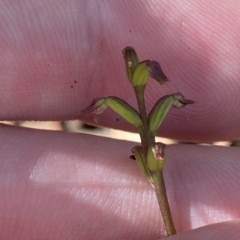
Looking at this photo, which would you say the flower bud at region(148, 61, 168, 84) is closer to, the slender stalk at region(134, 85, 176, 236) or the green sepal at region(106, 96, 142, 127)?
the slender stalk at region(134, 85, 176, 236)

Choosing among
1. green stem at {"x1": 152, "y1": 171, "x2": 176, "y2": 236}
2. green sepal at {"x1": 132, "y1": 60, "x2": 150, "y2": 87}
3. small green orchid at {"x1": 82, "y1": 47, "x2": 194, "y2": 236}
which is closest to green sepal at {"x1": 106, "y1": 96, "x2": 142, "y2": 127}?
small green orchid at {"x1": 82, "y1": 47, "x2": 194, "y2": 236}

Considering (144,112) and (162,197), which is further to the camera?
(162,197)

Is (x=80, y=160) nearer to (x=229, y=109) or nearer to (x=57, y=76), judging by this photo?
(x=57, y=76)

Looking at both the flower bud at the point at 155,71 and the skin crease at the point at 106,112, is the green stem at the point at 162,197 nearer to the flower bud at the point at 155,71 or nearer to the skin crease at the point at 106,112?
the skin crease at the point at 106,112

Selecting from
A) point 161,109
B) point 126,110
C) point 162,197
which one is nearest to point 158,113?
point 161,109

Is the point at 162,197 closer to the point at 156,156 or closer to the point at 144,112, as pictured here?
the point at 156,156

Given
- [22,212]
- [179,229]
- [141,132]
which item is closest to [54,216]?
[22,212]
